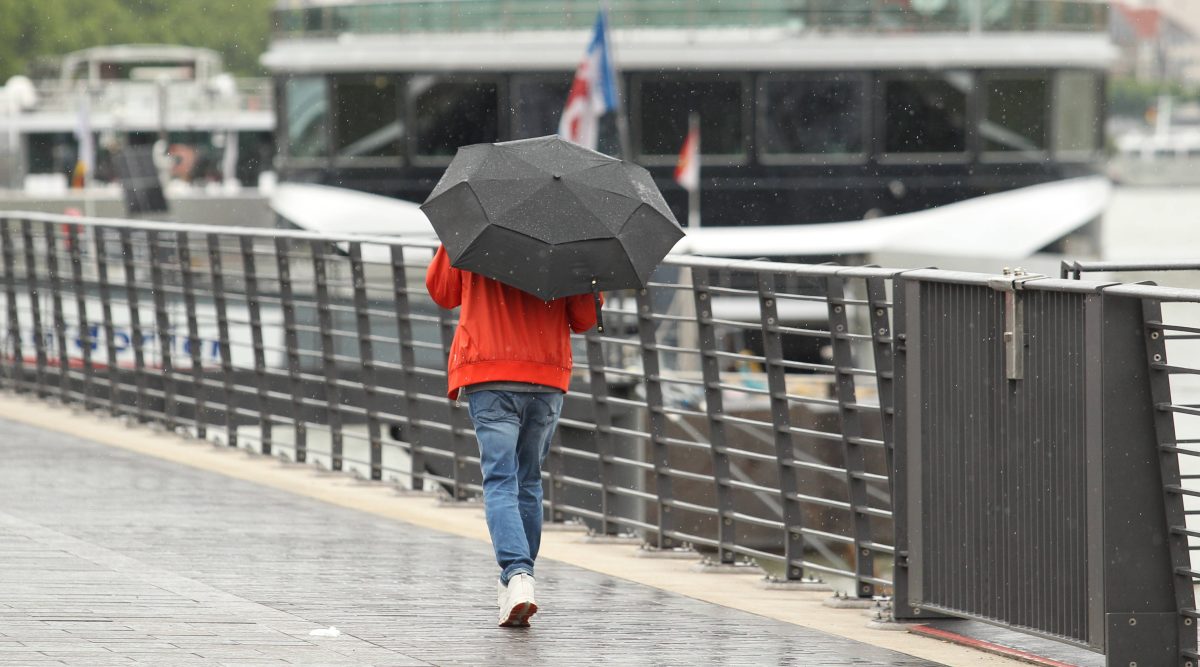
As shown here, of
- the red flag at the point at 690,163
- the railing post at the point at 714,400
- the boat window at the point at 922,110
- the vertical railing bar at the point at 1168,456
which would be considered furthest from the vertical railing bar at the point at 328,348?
the boat window at the point at 922,110

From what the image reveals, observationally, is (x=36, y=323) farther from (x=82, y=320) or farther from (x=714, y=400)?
(x=714, y=400)

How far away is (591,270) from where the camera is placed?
22.0ft

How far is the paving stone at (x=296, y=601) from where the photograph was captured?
6250 millimetres

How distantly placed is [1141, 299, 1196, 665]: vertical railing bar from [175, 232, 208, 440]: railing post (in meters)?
7.85

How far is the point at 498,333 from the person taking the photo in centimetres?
680

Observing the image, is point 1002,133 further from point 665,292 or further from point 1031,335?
point 1031,335

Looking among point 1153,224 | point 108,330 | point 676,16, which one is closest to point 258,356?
point 108,330

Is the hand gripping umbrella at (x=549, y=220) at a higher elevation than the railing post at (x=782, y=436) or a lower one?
higher

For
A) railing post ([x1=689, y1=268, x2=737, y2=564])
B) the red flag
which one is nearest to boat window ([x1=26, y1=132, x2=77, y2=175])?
the red flag

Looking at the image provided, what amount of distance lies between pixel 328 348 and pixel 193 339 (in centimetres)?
182

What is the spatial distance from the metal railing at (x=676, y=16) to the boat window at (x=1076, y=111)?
99 cm

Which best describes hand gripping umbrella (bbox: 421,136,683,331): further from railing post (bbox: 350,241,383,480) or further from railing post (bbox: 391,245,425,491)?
railing post (bbox: 350,241,383,480)

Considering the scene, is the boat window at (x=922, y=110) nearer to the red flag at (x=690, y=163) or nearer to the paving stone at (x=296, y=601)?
the red flag at (x=690, y=163)

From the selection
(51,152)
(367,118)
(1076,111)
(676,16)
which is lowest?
(51,152)
